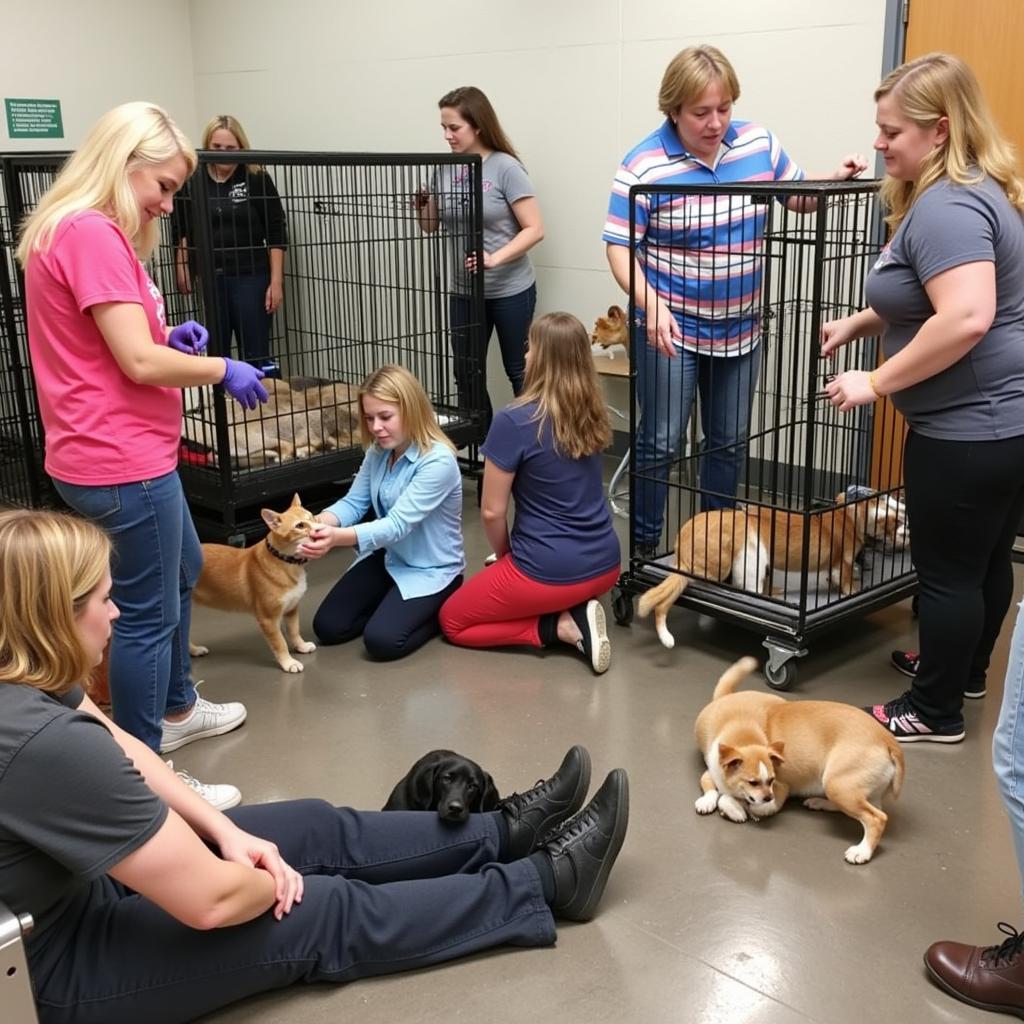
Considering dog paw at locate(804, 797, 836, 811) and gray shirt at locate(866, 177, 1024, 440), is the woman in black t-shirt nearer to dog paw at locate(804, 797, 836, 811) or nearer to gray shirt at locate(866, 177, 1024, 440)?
gray shirt at locate(866, 177, 1024, 440)

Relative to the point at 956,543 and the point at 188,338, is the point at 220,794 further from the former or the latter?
the point at 956,543

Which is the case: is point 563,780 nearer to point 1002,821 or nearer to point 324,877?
point 324,877

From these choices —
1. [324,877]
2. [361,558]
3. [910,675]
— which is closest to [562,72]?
[361,558]

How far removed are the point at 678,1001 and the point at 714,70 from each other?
2473mm

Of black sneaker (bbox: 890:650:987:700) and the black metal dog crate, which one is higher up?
the black metal dog crate

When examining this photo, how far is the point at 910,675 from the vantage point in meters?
3.08

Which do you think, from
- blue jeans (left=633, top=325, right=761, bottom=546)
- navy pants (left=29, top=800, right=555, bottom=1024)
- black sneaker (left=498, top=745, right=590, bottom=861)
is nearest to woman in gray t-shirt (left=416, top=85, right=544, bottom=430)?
blue jeans (left=633, top=325, right=761, bottom=546)

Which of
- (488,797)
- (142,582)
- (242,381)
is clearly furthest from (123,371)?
(488,797)

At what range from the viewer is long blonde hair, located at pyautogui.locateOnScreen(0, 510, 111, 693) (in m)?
1.41

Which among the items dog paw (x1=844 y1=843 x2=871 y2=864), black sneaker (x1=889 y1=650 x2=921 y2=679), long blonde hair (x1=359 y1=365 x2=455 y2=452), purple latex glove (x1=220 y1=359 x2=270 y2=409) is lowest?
dog paw (x1=844 y1=843 x2=871 y2=864)

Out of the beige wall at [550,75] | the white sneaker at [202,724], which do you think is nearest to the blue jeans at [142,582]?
the white sneaker at [202,724]

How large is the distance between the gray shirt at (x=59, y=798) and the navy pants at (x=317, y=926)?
0.64 feet

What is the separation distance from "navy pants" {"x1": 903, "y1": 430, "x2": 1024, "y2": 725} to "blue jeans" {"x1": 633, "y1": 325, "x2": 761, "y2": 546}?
0.94 meters

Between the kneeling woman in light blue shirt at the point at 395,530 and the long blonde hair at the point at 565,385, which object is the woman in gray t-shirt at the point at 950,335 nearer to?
the long blonde hair at the point at 565,385
